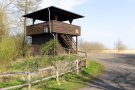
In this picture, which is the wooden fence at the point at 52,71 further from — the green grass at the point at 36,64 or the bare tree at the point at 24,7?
the bare tree at the point at 24,7

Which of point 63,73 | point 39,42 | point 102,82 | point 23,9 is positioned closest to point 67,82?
point 63,73

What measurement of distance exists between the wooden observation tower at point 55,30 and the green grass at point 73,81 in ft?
26.9

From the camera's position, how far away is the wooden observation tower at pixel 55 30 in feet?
103

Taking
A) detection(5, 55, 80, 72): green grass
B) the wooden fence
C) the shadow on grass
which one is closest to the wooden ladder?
detection(5, 55, 80, 72): green grass

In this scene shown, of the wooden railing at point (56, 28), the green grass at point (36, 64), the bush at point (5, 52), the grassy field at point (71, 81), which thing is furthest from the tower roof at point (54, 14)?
the grassy field at point (71, 81)

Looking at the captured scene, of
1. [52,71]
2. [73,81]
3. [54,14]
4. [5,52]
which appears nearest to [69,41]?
[54,14]

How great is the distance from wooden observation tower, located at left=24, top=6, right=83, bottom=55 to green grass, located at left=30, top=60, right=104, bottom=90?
8.20 m

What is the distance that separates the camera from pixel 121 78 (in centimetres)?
2053

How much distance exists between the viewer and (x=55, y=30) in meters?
31.0

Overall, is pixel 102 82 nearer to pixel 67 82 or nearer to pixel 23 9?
pixel 67 82

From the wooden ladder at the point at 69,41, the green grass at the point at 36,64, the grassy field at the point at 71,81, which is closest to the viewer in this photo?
the grassy field at the point at 71,81

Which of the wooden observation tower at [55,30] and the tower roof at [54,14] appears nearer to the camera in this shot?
the wooden observation tower at [55,30]

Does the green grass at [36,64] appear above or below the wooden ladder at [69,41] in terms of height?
below

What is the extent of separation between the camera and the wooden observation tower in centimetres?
3138
